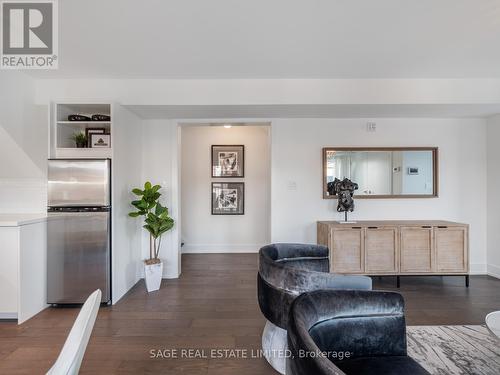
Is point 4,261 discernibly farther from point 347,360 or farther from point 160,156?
point 347,360

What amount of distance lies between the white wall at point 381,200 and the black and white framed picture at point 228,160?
151 centimetres

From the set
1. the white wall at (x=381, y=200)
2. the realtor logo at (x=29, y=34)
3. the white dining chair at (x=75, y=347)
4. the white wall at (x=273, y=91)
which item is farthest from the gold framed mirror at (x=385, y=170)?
the white dining chair at (x=75, y=347)

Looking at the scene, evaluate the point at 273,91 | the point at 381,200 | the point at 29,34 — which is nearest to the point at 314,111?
the point at 273,91

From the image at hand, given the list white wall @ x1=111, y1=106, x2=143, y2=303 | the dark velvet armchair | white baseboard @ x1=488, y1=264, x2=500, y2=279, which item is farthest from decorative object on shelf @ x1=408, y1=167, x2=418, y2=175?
white wall @ x1=111, y1=106, x2=143, y2=303

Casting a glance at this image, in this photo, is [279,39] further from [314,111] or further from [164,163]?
[164,163]

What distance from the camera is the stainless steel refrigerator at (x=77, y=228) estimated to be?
3062 millimetres

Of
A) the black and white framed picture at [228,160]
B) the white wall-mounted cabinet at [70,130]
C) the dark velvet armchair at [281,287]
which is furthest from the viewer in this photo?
the black and white framed picture at [228,160]

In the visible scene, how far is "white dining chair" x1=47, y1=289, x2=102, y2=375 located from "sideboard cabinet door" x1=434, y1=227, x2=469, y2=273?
13.3 ft

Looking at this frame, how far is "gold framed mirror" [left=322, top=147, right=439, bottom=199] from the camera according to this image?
412cm

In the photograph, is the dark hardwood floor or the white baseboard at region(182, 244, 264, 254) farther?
the white baseboard at region(182, 244, 264, 254)

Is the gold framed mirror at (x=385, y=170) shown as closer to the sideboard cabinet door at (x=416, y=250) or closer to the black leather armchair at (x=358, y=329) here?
the sideboard cabinet door at (x=416, y=250)

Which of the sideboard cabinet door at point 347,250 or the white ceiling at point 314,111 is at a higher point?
the white ceiling at point 314,111

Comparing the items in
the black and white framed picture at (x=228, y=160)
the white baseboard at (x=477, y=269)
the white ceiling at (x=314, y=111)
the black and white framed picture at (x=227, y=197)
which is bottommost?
the white baseboard at (x=477, y=269)

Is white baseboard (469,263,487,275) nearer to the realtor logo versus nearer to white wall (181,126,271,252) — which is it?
white wall (181,126,271,252)
